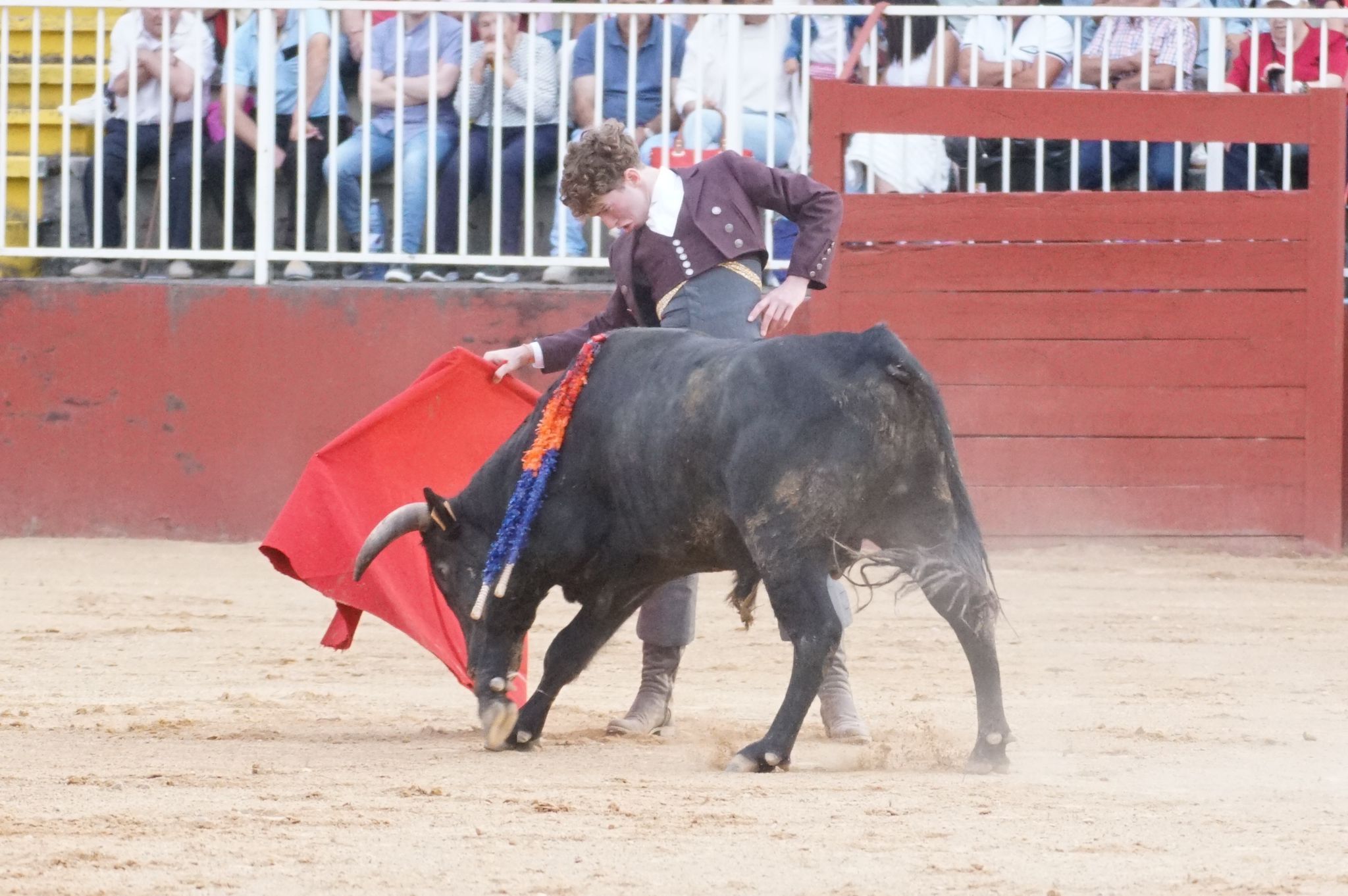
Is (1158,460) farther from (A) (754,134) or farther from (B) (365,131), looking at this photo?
(B) (365,131)

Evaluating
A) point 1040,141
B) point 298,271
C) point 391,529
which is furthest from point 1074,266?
point 391,529

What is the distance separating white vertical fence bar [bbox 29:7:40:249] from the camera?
8023 millimetres

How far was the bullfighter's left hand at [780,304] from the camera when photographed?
478 centimetres

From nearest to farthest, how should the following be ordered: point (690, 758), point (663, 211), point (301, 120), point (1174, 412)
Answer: point (690, 758) → point (663, 211) → point (1174, 412) → point (301, 120)

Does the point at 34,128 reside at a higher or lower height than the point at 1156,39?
lower

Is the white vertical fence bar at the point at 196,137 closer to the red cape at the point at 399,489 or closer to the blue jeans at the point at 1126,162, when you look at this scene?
the red cape at the point at 399,489

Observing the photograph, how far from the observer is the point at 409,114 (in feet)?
26.9

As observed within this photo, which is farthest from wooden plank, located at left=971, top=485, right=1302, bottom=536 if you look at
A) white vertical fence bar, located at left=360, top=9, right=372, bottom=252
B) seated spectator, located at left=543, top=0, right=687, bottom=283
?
white vertical fence bar, located at left=360, top=9, right=372, bottom=252

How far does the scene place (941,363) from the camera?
7969 mm

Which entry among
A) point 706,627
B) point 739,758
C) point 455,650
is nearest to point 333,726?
point 455,650

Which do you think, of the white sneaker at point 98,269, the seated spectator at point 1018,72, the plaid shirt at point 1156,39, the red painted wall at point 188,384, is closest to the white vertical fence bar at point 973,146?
the seated spectator at point 1018,72

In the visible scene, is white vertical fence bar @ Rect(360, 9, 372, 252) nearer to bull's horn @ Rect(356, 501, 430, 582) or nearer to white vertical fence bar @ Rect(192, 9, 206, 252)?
white vertical fence bar @ Rect(192, 9, 206, 252)

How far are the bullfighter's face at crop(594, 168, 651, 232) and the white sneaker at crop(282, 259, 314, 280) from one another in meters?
3.63

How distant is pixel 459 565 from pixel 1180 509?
402 centimetres
